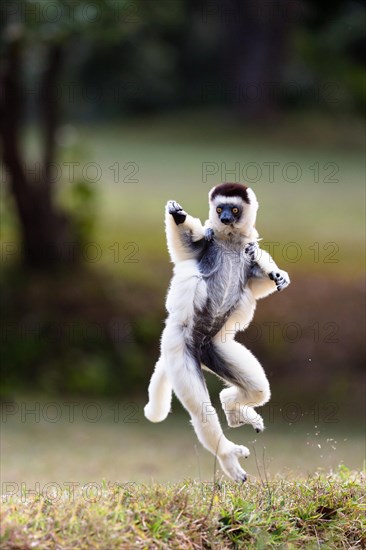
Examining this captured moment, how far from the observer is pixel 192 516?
536cm

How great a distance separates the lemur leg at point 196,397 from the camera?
17.3ft

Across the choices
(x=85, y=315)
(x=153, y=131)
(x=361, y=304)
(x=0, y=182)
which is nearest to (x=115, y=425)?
(x=85, y=315)

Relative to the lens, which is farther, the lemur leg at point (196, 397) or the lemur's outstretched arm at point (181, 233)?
Answer: the lemur's outstretched arm at point (181, 233)

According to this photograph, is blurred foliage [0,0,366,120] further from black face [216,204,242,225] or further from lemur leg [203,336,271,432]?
lemur leg [203,336,271,432]

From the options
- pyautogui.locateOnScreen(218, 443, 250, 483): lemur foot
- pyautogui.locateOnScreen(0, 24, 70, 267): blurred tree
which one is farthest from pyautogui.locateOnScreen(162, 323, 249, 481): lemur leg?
pyautogui.locateOnScreen(0, 24, 70, 267): blurred tree

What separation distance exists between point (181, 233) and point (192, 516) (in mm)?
1526

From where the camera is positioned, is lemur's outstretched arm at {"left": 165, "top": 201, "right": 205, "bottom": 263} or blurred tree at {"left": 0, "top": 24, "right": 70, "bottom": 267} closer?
lemur's outstretched arm at {"left": 165, "top": 201, "right": 205, "bottom": 263}

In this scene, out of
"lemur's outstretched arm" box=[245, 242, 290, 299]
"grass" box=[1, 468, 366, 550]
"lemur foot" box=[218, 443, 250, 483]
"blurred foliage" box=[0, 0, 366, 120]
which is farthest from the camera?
"blurred foliage" box=[0, 0, 366, 120]

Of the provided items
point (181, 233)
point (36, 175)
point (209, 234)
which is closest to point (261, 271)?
point (209, 234)

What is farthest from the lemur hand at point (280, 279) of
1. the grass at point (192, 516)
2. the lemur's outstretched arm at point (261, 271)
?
the grass at point (192, 516)

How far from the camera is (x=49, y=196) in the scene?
41.2ft

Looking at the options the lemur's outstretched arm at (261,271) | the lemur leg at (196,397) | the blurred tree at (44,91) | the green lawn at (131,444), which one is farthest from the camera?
the blurred tree at (44,91)

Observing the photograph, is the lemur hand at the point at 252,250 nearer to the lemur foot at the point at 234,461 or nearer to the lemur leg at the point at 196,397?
the lemur leg at the point at 196,397

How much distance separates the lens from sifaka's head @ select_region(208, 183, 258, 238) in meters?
5.43
